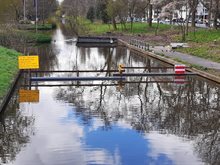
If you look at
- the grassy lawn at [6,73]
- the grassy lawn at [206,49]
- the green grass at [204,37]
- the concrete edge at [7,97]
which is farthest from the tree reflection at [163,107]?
the green grass at [204,37]

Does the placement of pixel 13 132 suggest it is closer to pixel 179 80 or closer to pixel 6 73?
pixel 6 73

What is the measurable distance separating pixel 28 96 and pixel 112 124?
582cm

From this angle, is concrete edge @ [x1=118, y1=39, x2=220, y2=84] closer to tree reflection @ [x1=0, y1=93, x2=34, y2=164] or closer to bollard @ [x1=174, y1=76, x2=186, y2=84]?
bollard @ [x1=174, y1=76, x2=186, y2=84]

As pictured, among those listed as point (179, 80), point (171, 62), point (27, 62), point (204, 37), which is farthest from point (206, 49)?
point (27, 62)

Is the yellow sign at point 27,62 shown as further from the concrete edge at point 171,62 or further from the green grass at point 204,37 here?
the green grass at point 204,37

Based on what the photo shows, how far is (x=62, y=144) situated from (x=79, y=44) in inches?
1631

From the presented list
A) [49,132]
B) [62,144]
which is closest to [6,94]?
[49,132]

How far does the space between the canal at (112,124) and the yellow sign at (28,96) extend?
0.14ft

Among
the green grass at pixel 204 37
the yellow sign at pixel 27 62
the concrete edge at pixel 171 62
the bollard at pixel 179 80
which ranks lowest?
the bollard at pixel 179 80

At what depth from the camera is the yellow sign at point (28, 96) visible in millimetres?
18080

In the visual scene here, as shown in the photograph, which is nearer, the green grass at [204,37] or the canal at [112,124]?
the canal at [112,124]

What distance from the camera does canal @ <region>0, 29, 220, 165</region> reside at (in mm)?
11312

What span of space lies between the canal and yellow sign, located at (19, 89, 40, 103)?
0.14 feet

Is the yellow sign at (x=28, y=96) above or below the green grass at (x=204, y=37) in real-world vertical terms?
below
